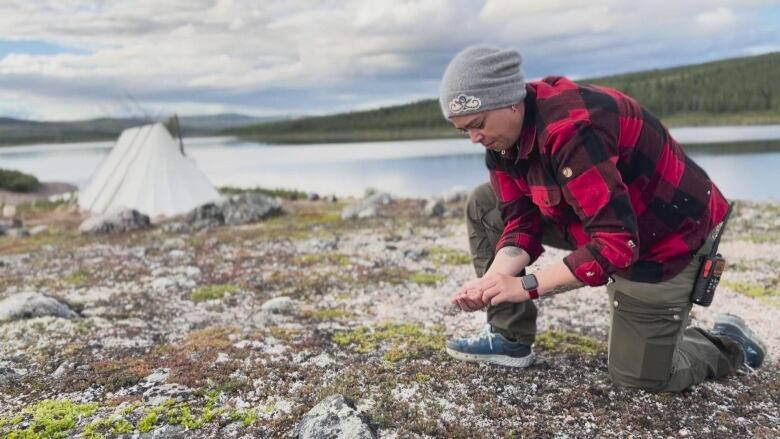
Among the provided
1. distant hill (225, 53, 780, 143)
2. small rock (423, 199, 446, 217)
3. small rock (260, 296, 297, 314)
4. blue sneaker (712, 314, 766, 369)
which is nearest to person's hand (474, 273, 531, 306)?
blue sneaker (712, 314, 766, 369)

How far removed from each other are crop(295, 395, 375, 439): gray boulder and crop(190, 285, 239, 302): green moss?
4972 mm

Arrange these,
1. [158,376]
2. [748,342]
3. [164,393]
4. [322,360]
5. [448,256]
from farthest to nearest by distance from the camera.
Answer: [448,256] < [322,360] < [748,342] < [158,376] < [164,393]

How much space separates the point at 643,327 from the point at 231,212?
53.0 ft

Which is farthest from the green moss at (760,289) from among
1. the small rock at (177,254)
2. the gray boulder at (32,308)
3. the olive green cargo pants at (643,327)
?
the small rock at (177,254)

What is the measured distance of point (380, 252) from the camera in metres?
12.4

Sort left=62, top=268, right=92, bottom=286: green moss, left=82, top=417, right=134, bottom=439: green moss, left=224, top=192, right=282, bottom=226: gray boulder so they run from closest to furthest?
left=82, top=417, right=134, bottom=439: green moss < left=62, top=268, right=92, bottom=286: green moss < left=224, top=192, right=282, bottom=226: gray boulder

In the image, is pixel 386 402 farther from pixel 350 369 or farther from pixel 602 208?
pixel 602 208

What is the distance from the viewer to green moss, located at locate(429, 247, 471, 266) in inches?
444

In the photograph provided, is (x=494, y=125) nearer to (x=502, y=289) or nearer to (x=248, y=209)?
(x=502, y=289)

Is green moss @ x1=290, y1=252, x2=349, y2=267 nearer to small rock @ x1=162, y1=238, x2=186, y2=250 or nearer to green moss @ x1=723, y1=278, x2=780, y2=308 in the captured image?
small rock @ x1=162, y1=238, x2=186, y2=250

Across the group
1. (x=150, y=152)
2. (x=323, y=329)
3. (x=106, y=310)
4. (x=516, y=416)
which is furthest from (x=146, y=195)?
(x=516, y=416)

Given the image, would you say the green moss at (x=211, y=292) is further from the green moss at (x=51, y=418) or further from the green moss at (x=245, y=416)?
the green moss at (x=245, y=416)

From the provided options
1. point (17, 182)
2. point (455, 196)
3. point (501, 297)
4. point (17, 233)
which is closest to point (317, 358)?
point (501, 297)

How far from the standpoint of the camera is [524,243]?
16.4 feet
